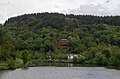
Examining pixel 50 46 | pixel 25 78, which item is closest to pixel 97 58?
pixel 50 46

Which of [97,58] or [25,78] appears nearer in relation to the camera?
[25,78]

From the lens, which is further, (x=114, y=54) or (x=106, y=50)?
(x=106, y=50)

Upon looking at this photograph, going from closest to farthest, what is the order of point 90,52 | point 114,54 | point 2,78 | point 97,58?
point 2,78 < point 114,54 < point 97,58 < point 90,52

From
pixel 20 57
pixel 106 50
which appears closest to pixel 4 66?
pixel 20 57

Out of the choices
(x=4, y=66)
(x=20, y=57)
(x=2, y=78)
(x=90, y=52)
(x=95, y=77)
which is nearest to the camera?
(x=2, y=78)

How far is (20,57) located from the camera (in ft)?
393

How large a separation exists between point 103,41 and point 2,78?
127 meters

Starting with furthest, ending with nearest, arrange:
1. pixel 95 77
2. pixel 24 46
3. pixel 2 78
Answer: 1. pixel 24 46
2. pixel 95 77
3. pixel 2 78

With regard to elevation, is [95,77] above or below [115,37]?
below

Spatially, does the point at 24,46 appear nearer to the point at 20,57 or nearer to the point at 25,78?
the point at 20,57

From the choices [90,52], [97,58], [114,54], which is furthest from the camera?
[90,52]

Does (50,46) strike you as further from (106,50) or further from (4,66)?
(4,66)

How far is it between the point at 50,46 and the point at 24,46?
42.1 ft

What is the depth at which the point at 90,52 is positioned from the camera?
14988 cm
